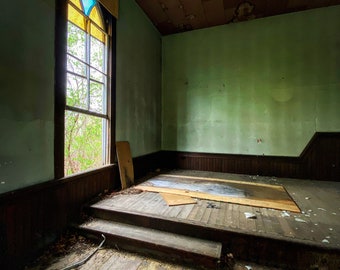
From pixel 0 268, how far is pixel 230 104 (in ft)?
14.4

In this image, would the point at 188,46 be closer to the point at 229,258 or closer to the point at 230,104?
the point at 230,104

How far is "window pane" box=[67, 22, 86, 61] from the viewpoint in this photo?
225 cm

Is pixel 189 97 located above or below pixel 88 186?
above

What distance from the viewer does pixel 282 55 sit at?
3.96m

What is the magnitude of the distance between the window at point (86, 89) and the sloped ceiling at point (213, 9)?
5.23 feet

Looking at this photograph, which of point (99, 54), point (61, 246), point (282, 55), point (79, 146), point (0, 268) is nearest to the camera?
point (0, 268)

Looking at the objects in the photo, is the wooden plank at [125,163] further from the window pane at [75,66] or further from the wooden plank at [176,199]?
the window pane at [75,66]

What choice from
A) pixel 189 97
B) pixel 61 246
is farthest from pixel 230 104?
pixel 61 246

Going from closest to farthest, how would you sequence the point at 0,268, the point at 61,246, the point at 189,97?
the point at 0,268, the point at 61,246, the point at 189,97

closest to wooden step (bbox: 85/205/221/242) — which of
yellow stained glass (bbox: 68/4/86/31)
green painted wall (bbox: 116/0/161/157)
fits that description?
green painted wall (bbox: 116/0/161/157)

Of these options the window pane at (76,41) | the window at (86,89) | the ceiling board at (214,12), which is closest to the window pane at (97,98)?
the window at (86,89)

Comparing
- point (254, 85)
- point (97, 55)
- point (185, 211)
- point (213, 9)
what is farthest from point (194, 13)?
point (185, 211)

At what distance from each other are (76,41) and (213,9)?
2910 mm

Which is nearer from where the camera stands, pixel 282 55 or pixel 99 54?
pixel 99 54
